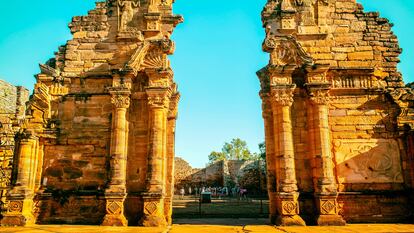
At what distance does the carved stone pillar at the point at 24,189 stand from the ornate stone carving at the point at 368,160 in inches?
342

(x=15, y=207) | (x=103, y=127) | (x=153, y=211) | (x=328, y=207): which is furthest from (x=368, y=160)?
(x=15, y=207)

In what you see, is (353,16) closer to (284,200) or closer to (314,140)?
(314,140)

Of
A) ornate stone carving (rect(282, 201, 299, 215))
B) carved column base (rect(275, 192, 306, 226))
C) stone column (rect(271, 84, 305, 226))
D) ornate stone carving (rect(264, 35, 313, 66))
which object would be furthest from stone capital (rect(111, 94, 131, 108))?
ornate stone carving (rect(282, 201, 299, 215))

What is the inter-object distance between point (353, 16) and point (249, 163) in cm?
2641

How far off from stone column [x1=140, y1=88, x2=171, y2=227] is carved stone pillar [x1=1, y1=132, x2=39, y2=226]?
3.20 metres

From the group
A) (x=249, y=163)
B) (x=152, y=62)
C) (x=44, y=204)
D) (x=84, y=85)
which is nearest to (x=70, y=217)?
(x=44, y=204)

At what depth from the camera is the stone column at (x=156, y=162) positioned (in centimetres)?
870

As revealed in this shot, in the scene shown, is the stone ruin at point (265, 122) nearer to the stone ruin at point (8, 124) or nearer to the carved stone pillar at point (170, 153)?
the carved stone pillar at point (170, 153)

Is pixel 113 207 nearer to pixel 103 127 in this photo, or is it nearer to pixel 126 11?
pixel 103 127

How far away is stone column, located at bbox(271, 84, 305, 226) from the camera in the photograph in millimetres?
8656

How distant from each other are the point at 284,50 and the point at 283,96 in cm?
153

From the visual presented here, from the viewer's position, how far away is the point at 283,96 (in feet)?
31.1

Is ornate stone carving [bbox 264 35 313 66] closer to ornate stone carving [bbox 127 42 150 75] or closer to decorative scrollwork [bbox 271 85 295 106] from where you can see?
decorative scrollwork [bbox 271 85 295 106]

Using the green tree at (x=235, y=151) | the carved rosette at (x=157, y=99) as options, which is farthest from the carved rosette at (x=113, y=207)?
the green tree at (x=235, y=151)
